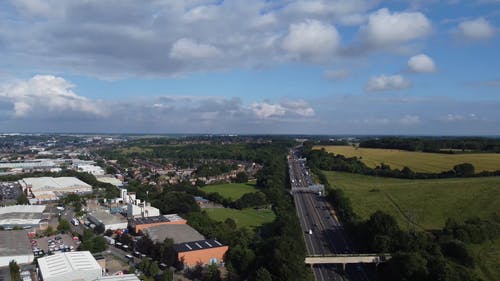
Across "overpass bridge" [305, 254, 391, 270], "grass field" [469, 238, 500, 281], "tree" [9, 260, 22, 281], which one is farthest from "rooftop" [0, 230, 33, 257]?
"grass field" [469, 238, 500, 281]

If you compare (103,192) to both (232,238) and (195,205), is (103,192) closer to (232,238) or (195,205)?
(195,205)

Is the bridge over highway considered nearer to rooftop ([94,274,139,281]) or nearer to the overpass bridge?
the overpass bridge

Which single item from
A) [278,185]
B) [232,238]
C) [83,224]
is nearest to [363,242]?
[232,238]

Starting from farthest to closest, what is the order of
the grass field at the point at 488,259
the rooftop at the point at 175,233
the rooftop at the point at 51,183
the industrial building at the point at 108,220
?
the rooftop at the point at 51,183 < the industrial building at the point at 108,220 < the rooftop at the point at 175,233 < the grass field at the point at 488,259

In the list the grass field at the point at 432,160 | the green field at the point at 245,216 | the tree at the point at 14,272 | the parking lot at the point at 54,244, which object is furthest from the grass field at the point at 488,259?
the parking lot at the point at 54,244

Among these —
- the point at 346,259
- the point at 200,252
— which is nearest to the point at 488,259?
the point at 346,259

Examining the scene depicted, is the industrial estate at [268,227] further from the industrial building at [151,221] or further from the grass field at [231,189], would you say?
the grass field at [231,189]
